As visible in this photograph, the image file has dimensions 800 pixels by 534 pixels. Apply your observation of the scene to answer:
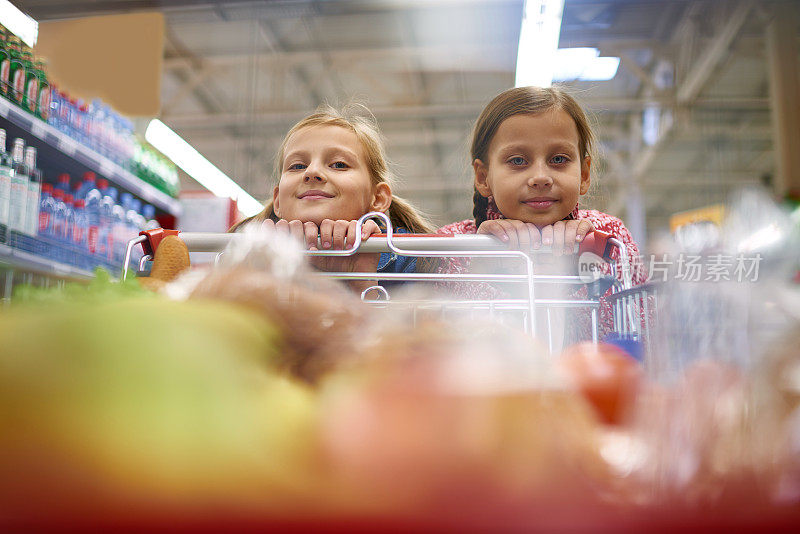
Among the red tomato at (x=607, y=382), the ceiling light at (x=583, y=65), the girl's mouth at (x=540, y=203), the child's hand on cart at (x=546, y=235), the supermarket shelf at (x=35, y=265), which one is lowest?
the red tomato at (x=607, y=382)

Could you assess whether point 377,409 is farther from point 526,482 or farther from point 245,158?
point 245,158

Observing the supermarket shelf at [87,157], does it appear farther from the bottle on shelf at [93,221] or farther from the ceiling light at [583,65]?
the ceiling light at [583,65]

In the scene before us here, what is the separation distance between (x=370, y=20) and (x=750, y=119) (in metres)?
6.92

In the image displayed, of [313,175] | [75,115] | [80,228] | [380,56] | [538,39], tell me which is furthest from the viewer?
[380,56]

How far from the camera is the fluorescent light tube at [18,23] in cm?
309

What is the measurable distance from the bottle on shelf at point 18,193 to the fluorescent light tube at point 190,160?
5.31 ft

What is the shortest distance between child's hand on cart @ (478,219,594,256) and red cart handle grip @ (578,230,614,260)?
2cm

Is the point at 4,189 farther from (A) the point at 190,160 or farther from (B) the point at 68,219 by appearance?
(A) the point at 190,160

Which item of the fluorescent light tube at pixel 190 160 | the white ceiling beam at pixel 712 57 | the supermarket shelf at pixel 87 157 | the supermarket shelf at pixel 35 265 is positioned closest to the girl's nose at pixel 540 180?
the supermarket shelf at pixel 35 265

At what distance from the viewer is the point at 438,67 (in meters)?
8.83

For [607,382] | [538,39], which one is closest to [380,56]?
[538,39]

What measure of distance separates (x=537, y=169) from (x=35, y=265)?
98.5 inches

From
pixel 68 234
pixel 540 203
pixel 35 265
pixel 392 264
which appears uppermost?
pixel 68 234

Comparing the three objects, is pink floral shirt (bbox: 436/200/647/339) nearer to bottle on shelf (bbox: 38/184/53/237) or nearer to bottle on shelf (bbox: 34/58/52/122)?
bottle on shelf (bbox: 38/184/53/237)
